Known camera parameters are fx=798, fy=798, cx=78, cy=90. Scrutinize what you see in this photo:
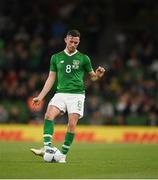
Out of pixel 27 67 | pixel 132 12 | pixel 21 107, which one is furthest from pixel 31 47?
pixel 132 12

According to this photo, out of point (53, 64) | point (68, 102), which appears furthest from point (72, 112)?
point (53, 64)

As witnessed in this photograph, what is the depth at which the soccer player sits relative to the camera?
1448 centimetres

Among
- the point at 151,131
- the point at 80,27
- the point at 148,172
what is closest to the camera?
the point at 148,172

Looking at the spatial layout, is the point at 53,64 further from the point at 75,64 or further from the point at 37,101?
the point at 37,101

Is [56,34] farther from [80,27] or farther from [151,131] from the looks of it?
[151,131]

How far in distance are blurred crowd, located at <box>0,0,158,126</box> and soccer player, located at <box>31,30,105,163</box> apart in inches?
518

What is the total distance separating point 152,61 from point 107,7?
3.80 metres

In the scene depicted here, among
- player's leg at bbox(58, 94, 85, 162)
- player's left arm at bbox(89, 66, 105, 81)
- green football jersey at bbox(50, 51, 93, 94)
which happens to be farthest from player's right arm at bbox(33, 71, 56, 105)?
player's left arm at bbox(89, 66, 105, 81)

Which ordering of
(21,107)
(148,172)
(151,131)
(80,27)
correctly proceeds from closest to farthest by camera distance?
(148,172)
(151,131)
(21,107)
(80,27)

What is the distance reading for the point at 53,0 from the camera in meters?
33.7

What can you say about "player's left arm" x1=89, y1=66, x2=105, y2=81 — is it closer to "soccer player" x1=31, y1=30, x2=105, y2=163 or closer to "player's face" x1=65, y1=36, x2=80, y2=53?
"soccer player" x1=31, y1=30, x2=105, y2=163

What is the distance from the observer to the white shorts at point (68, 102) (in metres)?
14.5

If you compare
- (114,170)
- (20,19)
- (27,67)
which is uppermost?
(20,19)

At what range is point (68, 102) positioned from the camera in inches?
574
